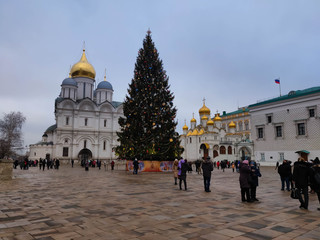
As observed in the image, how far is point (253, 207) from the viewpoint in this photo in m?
6.96

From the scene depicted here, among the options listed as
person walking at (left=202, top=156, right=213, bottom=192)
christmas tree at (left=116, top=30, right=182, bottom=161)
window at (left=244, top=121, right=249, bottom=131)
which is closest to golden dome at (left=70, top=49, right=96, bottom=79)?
christmas tree at (left=116, top=30, right=182, bottom=161)

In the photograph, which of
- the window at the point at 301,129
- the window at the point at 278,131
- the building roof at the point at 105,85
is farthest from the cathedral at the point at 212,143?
the building roof at the point at 105,85

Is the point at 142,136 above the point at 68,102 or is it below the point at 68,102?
below

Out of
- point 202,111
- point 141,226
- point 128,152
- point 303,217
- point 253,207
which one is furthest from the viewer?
point 202,111

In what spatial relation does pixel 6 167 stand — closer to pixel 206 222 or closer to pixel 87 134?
pixel 206 222

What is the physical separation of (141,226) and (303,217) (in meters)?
3.90

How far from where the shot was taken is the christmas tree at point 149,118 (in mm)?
22312

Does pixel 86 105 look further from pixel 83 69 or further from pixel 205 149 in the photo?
pixel 205 149

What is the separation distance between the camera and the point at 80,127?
47.3 metres

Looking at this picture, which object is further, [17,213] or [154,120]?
[154,120]

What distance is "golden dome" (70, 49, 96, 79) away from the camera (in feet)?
174

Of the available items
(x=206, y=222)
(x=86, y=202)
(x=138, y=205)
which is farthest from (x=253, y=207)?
(x=86, y=202)

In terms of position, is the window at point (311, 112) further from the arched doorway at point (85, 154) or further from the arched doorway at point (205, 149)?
the arched doorway at point (85, 154)

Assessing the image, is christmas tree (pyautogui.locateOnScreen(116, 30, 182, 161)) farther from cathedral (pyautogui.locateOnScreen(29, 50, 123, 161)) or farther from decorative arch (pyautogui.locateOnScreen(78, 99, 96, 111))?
decorative arch (pyautogui.locateOnScreen(78, 99, 96, 111))
